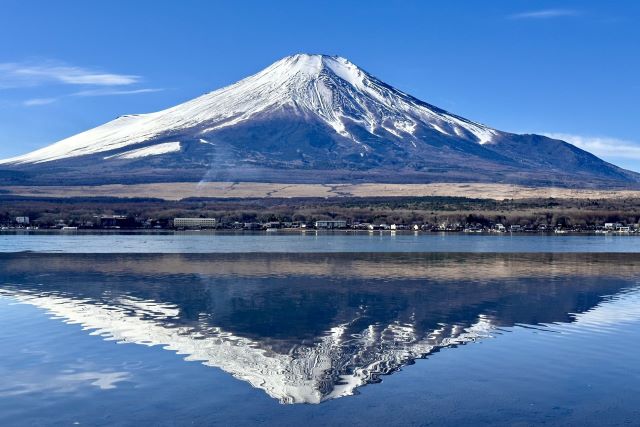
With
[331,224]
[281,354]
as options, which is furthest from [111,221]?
[281,354]

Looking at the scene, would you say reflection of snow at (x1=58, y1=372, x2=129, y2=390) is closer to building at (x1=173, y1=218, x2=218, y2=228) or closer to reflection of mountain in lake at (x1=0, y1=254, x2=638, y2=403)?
reflection of mountain in lake at (x1=0, y1=254, x2=638, y2=403)

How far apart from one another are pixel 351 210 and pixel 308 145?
6609 cm

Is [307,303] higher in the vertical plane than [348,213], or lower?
lower

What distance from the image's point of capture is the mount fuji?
126 metres

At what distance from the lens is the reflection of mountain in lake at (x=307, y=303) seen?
14805 mm

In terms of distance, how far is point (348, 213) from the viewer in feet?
265

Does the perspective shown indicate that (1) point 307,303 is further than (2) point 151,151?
No

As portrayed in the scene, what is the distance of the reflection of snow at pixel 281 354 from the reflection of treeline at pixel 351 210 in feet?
192

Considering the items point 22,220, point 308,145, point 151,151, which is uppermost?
point 308,145

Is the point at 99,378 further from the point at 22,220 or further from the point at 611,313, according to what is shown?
the point at 22,220

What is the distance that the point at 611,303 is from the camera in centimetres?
2238

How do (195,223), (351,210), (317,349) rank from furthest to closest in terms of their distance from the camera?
(351,210)
(195,223)
(317,349)

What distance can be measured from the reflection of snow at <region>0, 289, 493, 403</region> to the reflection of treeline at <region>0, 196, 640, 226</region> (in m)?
58.6

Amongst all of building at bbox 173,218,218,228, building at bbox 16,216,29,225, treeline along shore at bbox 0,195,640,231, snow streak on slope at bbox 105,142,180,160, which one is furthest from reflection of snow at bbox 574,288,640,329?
snow streak on slope at bbox 105,142,180,160
